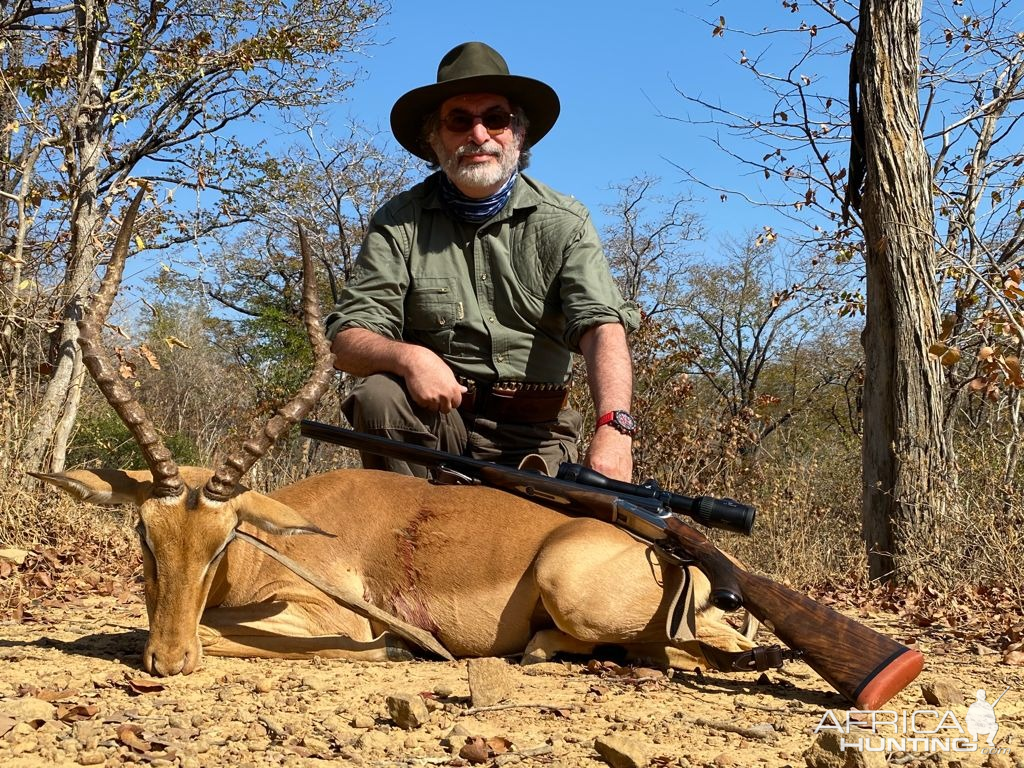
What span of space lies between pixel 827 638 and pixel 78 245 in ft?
23.3

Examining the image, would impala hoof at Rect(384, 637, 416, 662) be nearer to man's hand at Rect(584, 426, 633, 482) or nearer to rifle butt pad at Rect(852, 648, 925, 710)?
man's hand at Rect(584, 426, 633, 482)

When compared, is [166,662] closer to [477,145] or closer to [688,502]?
[688,502]

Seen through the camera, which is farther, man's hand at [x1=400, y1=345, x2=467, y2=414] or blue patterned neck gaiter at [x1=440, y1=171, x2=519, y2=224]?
blue patterned neck gaiter at [x1=440, y1=171, x2=519, y2=224]

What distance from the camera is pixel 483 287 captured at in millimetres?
5992

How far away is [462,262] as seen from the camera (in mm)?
6043

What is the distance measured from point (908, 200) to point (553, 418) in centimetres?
313

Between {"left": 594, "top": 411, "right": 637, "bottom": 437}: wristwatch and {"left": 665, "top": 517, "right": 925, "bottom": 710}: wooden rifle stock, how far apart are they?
971 millimetres

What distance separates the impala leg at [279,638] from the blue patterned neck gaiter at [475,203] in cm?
256

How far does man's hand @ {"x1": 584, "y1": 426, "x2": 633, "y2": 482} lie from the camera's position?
16.5 feet

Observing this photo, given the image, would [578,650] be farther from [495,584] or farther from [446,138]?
[446,138]

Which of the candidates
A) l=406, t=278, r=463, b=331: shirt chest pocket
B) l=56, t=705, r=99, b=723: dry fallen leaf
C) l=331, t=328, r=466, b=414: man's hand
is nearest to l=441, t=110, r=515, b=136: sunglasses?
l=406, t=278, r=463, b=331: shirt chest pocket

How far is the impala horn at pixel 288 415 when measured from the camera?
411 centimetres

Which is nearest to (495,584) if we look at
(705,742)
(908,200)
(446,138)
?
(705,742)

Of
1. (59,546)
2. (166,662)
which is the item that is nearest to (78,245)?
(59,546)
